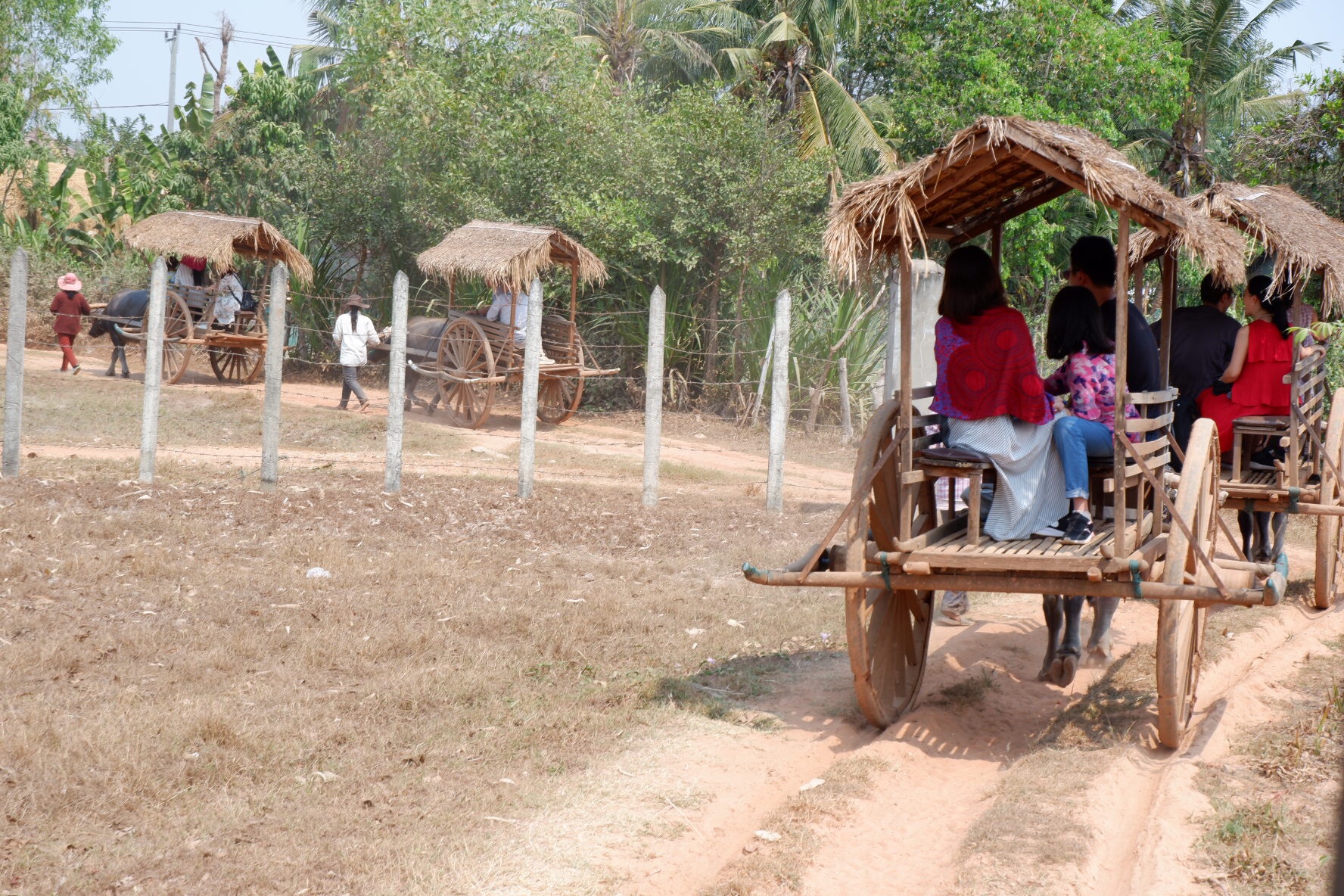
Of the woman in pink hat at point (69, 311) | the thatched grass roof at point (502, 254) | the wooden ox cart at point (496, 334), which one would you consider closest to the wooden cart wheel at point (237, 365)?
the woman in pink hat at point (69, 311)

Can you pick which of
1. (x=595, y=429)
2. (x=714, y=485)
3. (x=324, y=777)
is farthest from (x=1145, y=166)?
(x=324, y=777)

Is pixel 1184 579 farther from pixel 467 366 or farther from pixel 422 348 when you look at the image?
pixel 422 348

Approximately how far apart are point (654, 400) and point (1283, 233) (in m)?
5.19

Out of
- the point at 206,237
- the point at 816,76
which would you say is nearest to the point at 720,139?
the point at 816,76

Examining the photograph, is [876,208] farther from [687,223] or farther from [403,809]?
[687,223]

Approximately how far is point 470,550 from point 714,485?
16.7ft

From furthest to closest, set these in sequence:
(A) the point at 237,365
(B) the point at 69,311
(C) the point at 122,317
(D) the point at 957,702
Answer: (A) the point at 237,365 < (B) the point at 69,311 < (C) the point at 122,317 < (D) the point at 957,702

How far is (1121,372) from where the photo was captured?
16.0 feet

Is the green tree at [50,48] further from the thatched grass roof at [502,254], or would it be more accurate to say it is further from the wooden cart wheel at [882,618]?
the wooden cart wheel at [882,618]

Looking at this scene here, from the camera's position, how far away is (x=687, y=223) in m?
18.9

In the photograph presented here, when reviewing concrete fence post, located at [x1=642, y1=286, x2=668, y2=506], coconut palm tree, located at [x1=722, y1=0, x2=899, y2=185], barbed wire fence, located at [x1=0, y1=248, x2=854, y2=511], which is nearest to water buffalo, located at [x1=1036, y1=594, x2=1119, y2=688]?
barbed wire fence, located at [x1=0, y1=248, x2=854, y2=511]

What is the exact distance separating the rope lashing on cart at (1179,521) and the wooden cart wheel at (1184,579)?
0.02m

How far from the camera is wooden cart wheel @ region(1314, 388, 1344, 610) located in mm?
7777

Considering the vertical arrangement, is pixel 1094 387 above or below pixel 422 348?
below
